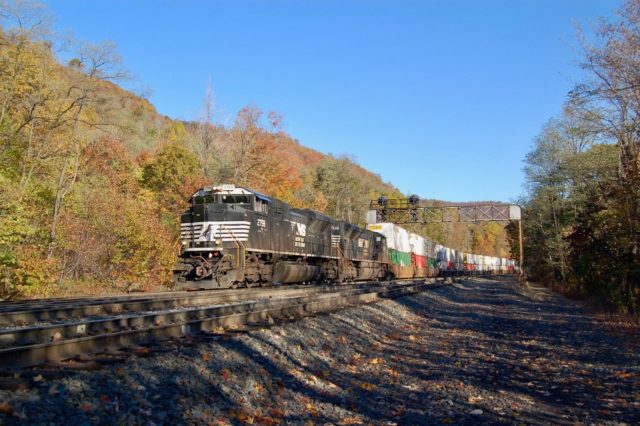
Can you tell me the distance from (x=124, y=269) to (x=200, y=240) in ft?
29.3

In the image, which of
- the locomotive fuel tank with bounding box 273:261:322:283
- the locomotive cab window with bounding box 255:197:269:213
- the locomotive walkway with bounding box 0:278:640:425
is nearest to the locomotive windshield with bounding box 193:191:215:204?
the locomotive cab window with bounding box 255:197:269:213

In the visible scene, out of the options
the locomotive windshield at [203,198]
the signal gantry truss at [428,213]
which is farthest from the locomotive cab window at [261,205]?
the signal gantry truss at [428,213]

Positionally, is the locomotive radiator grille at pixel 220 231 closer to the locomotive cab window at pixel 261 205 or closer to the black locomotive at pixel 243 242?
the black locomotive at pixel 243 242

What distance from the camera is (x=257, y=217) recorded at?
19.0 meters

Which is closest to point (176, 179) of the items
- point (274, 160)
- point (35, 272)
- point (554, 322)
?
point (274, 160)

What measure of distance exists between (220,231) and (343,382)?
11041 millimetres

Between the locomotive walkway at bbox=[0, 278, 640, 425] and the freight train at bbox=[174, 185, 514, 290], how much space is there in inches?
268

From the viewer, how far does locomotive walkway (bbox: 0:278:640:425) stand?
498 centimetres

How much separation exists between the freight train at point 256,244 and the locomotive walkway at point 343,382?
6.82 meters

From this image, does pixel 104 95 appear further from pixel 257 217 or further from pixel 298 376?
pixel 298 376

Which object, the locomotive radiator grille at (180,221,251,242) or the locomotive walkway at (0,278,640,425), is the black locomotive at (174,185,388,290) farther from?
the locomotive walkway at (0,278,640,425)

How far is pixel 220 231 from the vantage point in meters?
17.9

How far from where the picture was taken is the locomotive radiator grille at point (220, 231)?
701 inches

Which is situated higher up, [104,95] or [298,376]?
[104,95]
